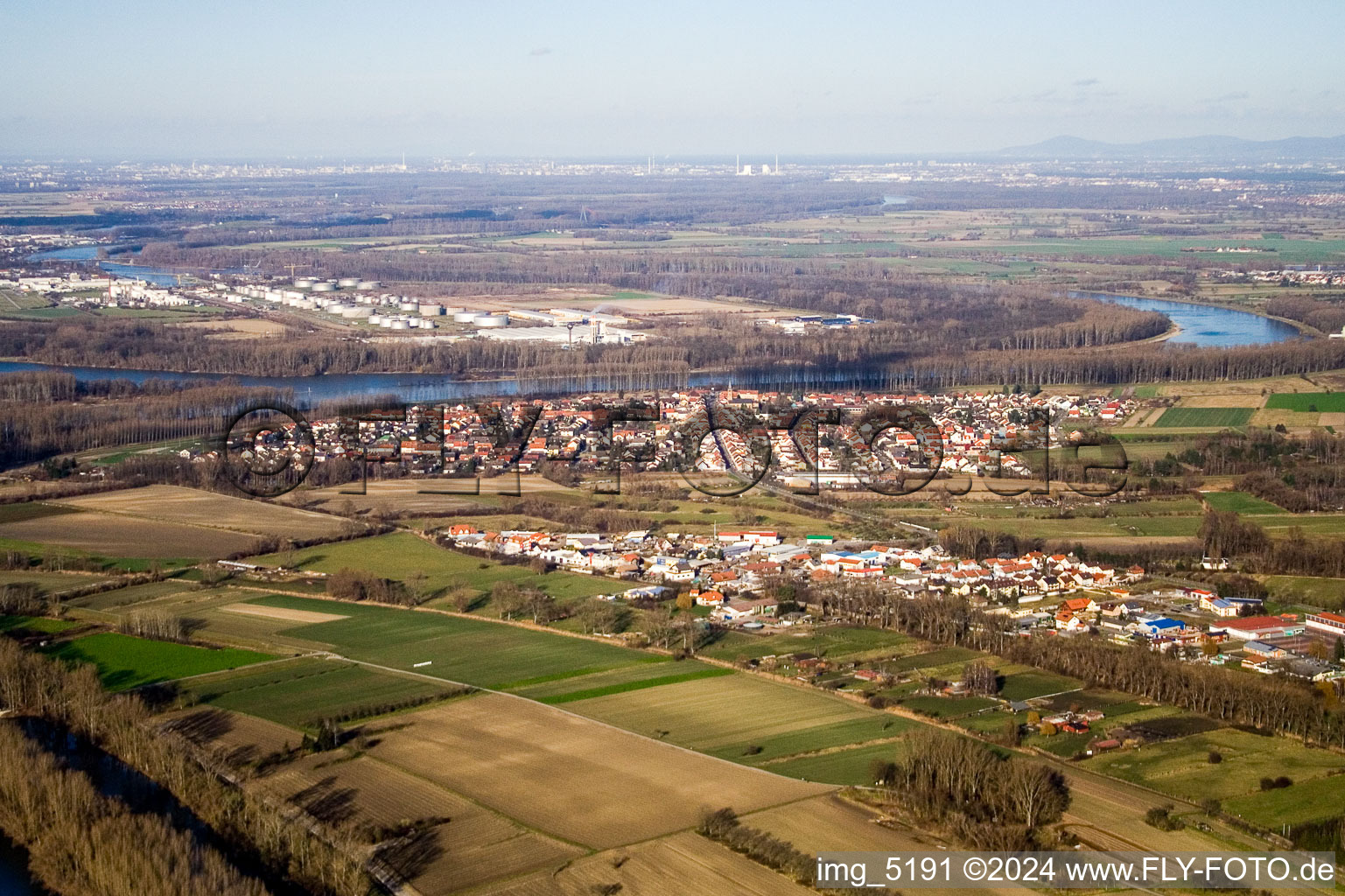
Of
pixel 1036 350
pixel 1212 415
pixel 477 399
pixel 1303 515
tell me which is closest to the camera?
pixel 1303 515

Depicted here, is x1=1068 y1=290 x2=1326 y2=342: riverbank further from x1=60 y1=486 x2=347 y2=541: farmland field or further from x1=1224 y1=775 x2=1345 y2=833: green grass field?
x1=1224 y1=775 x2=1345 y2=833: green grass field

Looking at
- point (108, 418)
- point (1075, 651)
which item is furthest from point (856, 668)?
point (108, 418)

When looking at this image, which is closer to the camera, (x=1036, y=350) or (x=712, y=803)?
(x=712, y=803)

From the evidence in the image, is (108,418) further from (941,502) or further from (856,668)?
(856,668)

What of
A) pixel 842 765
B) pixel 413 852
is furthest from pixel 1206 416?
pixel 413 852

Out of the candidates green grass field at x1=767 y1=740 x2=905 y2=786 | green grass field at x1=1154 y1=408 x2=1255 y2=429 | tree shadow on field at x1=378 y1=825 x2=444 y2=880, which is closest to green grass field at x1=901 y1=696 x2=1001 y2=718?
green grass field at x1=767 y1=740 x2=905 y2=786

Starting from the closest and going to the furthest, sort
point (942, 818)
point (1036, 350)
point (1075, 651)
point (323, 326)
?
point (942, 818) < point (1075, 651) < point (1036, 350) < point (323, 326)

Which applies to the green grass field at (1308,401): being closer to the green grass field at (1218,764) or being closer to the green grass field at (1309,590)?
the green grass field at (1309,590)
